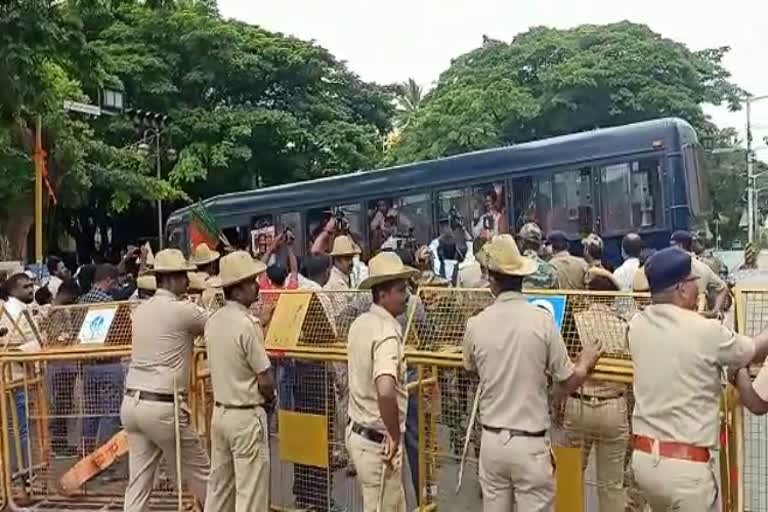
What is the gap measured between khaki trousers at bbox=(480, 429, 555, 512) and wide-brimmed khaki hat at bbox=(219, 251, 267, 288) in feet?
6.05

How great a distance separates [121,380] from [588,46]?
92.4 feet

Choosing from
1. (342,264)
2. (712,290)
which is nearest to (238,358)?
(342,264)

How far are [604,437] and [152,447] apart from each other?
2779 millimetres

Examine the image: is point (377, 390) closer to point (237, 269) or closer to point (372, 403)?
point (372, 403)

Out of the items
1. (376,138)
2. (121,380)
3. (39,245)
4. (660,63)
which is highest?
(660,63)

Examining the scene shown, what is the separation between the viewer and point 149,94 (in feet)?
92.6

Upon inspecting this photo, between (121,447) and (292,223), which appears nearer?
(121,447)

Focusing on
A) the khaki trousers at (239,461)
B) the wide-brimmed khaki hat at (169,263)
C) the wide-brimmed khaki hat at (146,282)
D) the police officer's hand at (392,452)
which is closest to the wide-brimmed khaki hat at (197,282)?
the wide-brimmed khaki hat at (146,282)

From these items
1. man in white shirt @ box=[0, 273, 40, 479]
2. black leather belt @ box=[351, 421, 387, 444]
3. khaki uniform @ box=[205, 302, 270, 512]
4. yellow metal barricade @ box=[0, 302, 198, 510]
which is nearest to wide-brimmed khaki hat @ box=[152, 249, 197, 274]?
khaki uniform @ box=[205, 302, 270, 512]

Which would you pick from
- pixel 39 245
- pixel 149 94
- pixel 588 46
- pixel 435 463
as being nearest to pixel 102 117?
pixel 149 94

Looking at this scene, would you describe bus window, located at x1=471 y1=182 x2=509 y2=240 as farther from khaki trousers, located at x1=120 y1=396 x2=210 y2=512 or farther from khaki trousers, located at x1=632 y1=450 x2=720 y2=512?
khaki trousers, located at x1=632 y1=450 x2=720 y2=512

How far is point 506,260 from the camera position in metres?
4.63

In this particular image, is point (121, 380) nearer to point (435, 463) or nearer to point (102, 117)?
point (435, 463)

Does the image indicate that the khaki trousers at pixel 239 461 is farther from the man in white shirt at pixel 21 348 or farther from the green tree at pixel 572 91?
the green tree at pixel 572 91
